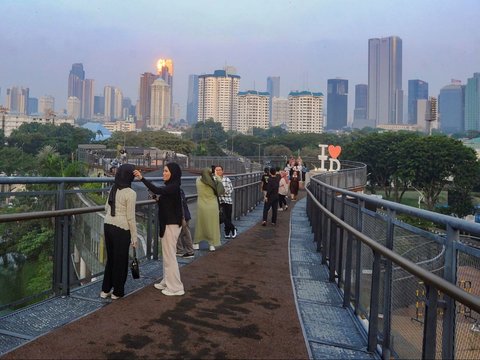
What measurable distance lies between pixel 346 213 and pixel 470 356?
3.48 meters

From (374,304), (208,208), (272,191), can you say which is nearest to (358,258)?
(374,304)

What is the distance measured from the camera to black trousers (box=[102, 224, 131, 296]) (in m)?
5.16

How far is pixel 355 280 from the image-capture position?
4.94 metres

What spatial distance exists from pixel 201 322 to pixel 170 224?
144 centimetres

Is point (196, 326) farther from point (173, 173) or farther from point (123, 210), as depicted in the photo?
point (173, 173)

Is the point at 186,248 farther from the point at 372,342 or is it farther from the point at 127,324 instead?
the point at 372,342

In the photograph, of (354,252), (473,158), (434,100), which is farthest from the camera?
(434,100)

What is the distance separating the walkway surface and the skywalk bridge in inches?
1.1

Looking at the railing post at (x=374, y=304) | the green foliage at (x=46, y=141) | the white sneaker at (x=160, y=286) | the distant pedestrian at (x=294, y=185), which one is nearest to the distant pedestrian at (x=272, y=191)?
the white sneaker at (x=160, y=286)

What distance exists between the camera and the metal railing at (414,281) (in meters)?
2.44

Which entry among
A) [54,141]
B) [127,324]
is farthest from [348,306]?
[54,141]

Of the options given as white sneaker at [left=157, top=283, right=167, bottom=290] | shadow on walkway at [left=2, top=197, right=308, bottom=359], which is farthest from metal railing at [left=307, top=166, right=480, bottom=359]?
white sneaker at [left=157, top=283, right=167, bottom=290]

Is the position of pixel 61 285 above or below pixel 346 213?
below

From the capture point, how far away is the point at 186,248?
8.03 metres
